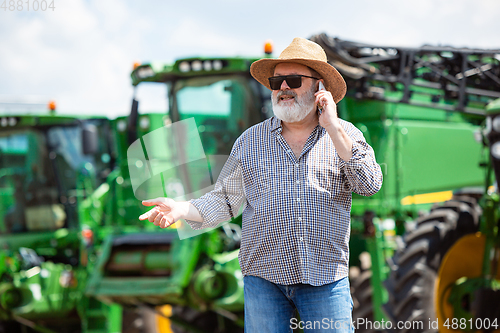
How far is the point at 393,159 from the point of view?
6.35 meters

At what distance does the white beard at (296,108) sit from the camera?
2.39 m

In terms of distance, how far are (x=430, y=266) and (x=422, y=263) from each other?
0.25 ft

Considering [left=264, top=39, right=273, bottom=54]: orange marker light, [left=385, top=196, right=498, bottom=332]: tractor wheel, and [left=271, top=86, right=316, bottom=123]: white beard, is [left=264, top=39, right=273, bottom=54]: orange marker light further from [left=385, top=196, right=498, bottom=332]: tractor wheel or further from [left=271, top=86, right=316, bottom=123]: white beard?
[left=271, top=86, right=316, bottom=123]: white beard

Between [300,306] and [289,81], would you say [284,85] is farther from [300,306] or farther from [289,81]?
[300,306]

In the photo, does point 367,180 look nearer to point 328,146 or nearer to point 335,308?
point 328,146

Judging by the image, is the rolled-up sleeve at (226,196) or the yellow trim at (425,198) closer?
the rolled-up sleeve at (226,196)

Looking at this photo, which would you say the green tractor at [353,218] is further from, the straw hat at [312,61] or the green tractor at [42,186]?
the straw hat at [312,61]

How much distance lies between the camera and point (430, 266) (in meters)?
5.04

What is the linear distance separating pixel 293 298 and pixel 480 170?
5946 mm

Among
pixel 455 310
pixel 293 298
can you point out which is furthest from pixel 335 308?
pixel 455 310

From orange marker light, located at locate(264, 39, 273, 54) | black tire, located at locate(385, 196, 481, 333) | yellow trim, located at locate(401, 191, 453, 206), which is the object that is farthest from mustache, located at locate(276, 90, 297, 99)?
yellow trim, located at locate(401, 191, 453, 206)

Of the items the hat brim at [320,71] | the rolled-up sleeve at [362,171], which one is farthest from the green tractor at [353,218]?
the rolled-up sleeve at [362,171]

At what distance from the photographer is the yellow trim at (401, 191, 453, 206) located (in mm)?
6582

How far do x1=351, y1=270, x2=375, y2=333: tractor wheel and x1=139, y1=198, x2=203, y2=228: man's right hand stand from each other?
3662 millimetres
